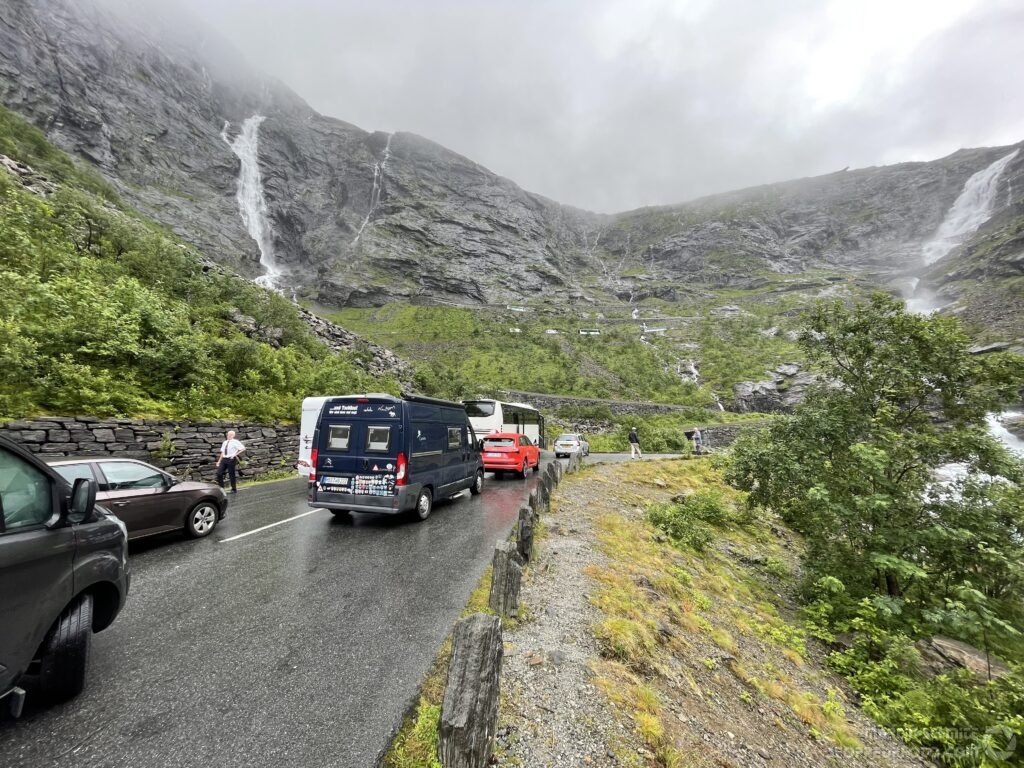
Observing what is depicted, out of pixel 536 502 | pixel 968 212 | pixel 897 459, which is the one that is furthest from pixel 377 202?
pixel 968 212

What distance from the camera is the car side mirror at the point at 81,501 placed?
3113 mm

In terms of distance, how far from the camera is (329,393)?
18.7 meters

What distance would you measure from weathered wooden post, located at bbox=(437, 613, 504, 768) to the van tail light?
5.92 metres

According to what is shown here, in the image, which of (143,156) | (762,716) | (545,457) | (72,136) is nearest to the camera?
(762,716)

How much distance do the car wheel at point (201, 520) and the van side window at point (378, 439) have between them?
305 cm

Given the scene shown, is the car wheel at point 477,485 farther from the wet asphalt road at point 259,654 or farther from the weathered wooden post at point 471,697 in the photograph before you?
the weathered wooden post at point 471,697

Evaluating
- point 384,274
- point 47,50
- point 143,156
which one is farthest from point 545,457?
point 47,50

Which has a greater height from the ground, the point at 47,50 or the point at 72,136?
the point at 47,50

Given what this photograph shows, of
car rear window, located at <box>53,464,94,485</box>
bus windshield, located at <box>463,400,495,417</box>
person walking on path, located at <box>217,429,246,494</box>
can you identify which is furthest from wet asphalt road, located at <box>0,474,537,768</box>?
bus windshield, located at <box>463,400,495,417</box>

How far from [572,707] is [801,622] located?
660 cm

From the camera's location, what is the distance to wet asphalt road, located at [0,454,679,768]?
2736mm

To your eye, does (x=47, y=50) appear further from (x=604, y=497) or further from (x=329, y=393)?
(x=604, y=497)

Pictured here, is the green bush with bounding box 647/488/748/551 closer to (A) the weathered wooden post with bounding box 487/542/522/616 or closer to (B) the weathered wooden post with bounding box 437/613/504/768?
(A) the weathered wooden post with bounding box 487/542/522/616

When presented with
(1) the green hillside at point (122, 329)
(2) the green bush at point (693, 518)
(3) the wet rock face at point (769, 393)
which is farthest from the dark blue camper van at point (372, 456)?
(3) the wet rock face at point (769, 393)
